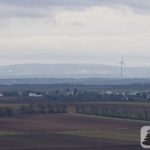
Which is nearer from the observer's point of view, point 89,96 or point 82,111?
point 82,111

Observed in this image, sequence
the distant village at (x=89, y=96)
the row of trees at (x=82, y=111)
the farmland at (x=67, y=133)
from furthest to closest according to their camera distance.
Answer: the distant village at (x=89, y=96), the row of trees at (x=82, y=111), the farmland at (x=67, y=133)

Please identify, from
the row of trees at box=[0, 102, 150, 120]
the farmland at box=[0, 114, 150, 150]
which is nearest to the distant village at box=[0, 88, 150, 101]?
the row of trees at box=[0, 102, 150, 120]

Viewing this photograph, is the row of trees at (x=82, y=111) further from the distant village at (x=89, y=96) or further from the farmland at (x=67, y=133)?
the distant village at (x=89, y=96)

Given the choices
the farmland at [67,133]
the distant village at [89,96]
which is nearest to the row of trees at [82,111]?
the farmland at [67,133]

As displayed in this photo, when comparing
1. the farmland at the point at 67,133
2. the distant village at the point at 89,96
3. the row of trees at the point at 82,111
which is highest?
the distant village at the point at 89,96

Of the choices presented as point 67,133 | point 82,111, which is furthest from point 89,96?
point 67,133

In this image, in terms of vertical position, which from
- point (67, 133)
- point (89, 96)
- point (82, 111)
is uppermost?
point (89, 96)

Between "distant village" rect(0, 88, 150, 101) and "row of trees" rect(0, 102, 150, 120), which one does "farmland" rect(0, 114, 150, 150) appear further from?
"distant village" rect(0, 88, 150, 101)

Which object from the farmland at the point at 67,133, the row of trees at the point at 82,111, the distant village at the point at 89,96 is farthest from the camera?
the distant village at the point at 89,96

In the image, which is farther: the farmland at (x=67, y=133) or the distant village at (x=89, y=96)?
the distant village at (x=89, y=96)

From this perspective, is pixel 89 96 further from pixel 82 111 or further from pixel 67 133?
pixel 67 133
